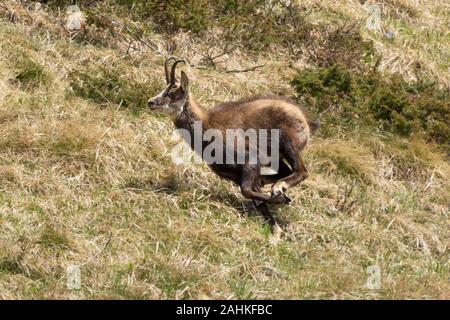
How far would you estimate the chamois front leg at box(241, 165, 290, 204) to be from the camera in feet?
31.7

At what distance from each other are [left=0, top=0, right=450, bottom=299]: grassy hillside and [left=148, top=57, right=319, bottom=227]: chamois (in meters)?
0.28

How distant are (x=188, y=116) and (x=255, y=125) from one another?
2.44 ft

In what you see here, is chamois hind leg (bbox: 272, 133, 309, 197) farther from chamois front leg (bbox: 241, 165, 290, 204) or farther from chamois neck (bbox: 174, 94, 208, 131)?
chamois neck (bbox: 174, 94, 208, 131)

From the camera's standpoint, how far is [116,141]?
10500 mm

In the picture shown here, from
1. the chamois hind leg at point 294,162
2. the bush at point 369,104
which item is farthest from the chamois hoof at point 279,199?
the bush at point 369,104

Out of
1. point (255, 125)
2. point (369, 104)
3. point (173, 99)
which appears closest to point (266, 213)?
point (255, 125)

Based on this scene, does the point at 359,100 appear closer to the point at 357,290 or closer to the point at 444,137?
the point at 444,137

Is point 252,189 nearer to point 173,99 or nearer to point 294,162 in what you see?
point 294,162

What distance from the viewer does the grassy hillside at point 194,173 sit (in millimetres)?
8227

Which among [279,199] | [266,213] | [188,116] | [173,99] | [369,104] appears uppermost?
[173,99]

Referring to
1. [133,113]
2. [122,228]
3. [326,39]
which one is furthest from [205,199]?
[326,39]

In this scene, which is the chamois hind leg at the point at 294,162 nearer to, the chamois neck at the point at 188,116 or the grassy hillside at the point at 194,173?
the grassy hillside at the point at 194,173

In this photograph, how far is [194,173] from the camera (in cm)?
1035

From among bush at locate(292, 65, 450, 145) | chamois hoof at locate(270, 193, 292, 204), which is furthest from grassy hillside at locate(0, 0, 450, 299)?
chamois hoof at locate(270, 193, 292, 204)
